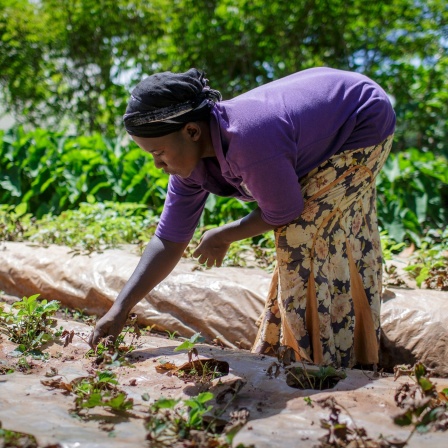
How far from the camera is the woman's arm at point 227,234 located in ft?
8.46

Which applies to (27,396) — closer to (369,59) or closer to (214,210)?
(214,210)

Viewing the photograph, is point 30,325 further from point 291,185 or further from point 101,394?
point 291,185

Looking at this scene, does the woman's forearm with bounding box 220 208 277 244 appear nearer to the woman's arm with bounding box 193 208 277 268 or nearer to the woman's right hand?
the woman's arm with bounding box 193 208 277 268

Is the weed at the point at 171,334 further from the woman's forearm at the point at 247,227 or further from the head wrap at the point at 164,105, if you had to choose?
the head wrap at the point at 164,105

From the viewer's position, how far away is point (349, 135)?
264 cm

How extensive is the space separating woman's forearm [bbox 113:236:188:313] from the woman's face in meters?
0.54

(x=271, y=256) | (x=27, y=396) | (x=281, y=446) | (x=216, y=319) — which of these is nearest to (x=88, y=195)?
(x=271, y=256)

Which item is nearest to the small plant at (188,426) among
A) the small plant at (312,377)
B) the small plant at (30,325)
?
the small plant at (312,377)

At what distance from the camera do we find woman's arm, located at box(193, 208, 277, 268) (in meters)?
2.58

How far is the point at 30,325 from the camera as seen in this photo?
10.1 feet

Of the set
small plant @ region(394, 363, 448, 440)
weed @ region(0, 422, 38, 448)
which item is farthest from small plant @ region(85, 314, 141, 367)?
small plant @ region(394, 363, 448, 440)

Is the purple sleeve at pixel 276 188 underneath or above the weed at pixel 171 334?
above

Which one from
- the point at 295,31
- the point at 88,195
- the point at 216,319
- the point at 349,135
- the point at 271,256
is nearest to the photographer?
the point at 349,135

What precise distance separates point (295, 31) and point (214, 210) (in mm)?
4106
